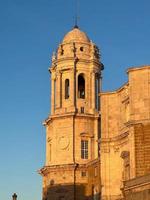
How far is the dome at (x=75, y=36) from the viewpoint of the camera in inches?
2776

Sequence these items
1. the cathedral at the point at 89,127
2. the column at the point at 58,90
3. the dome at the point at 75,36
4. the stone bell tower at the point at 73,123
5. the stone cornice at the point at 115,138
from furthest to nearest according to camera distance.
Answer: the dome at the point at 75,36 < the column at the point at 58,90 < the stone bell tower at the point at 73,123 < the stone cornice at the point at 115,138 < the cathedral at the point at 89,127

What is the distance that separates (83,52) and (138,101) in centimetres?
2315

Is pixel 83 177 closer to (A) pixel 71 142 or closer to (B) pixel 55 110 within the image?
(A) pixel 71 142

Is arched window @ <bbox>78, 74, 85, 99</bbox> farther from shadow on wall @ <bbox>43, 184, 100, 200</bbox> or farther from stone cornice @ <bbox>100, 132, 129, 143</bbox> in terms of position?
stone cornice @ <bbox>100, 132, 129, 143</bbox>

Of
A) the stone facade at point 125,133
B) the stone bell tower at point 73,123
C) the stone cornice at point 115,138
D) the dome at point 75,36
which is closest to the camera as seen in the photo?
the stone facade at point 125,133

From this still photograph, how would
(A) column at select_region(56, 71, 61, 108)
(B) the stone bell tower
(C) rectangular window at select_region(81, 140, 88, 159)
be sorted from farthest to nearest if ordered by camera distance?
(A) column at select_region(56, 71, 61, 108)
(C) rectangular window at select_region(81, 140, 88, 159)
(B) the stone bell tower

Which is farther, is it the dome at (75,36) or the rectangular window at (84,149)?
the dome at (75,36)

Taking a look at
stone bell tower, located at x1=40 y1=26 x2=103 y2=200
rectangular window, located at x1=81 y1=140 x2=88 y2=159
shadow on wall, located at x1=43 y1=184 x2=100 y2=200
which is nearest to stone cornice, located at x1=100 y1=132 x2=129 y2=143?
stone bell tower, located at x1=40 y1=26 x2=103 y2=200

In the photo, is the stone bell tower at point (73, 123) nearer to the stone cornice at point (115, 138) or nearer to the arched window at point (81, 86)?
the arched window at point (81, 86)

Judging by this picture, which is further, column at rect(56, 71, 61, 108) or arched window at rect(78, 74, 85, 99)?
arched window at rect(78, 74, 85, 99)

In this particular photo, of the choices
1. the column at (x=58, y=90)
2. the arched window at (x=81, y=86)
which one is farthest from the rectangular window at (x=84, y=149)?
the arched window at (x=81, y=86)

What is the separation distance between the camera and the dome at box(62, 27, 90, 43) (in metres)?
70.5

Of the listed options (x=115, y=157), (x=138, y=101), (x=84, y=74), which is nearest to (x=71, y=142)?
(x=84, y=74)

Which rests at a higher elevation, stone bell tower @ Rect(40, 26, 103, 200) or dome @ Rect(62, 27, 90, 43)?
dome @ Rect(62, 27, 90, 43)
